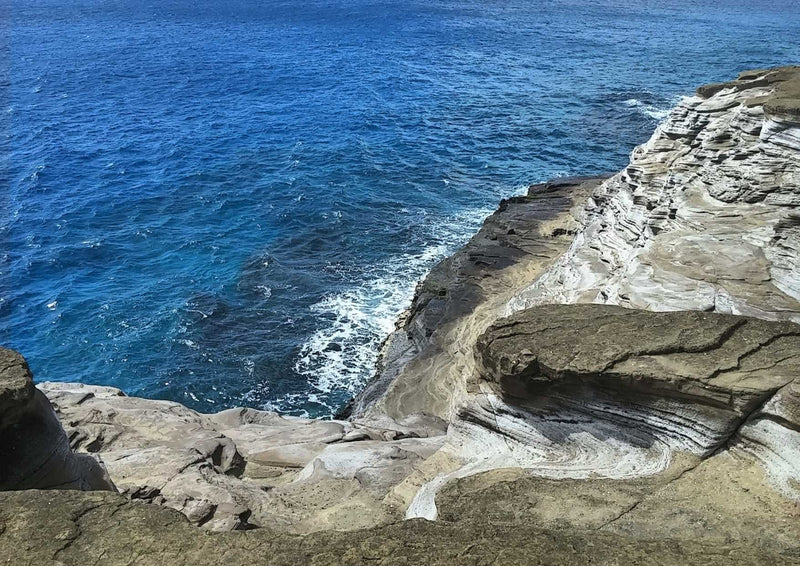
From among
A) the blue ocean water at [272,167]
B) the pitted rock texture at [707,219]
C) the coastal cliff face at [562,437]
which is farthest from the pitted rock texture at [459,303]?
the pitted rock texture at [707,219]

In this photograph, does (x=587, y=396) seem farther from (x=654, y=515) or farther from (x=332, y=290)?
(x=332, y=290)

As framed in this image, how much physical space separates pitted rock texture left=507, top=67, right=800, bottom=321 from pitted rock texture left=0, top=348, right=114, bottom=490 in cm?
1400

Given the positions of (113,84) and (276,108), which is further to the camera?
(113,84)

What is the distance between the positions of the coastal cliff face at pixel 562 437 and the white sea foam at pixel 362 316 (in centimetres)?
311

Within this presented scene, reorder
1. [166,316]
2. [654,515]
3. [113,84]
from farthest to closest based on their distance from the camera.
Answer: [113,84]
[166,316]
[654,515]

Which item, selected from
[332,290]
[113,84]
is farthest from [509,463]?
[113,84]


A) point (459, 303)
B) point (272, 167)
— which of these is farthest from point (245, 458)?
point (272, 167)

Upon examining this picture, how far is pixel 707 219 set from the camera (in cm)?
2061

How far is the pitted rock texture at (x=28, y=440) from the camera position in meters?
10.5

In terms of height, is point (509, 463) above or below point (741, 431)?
below

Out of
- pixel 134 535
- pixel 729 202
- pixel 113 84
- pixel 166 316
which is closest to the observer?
pixel 134 535

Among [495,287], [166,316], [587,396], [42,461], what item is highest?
[587,396]

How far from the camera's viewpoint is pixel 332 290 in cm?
3253

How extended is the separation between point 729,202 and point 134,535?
20893 millimetres
